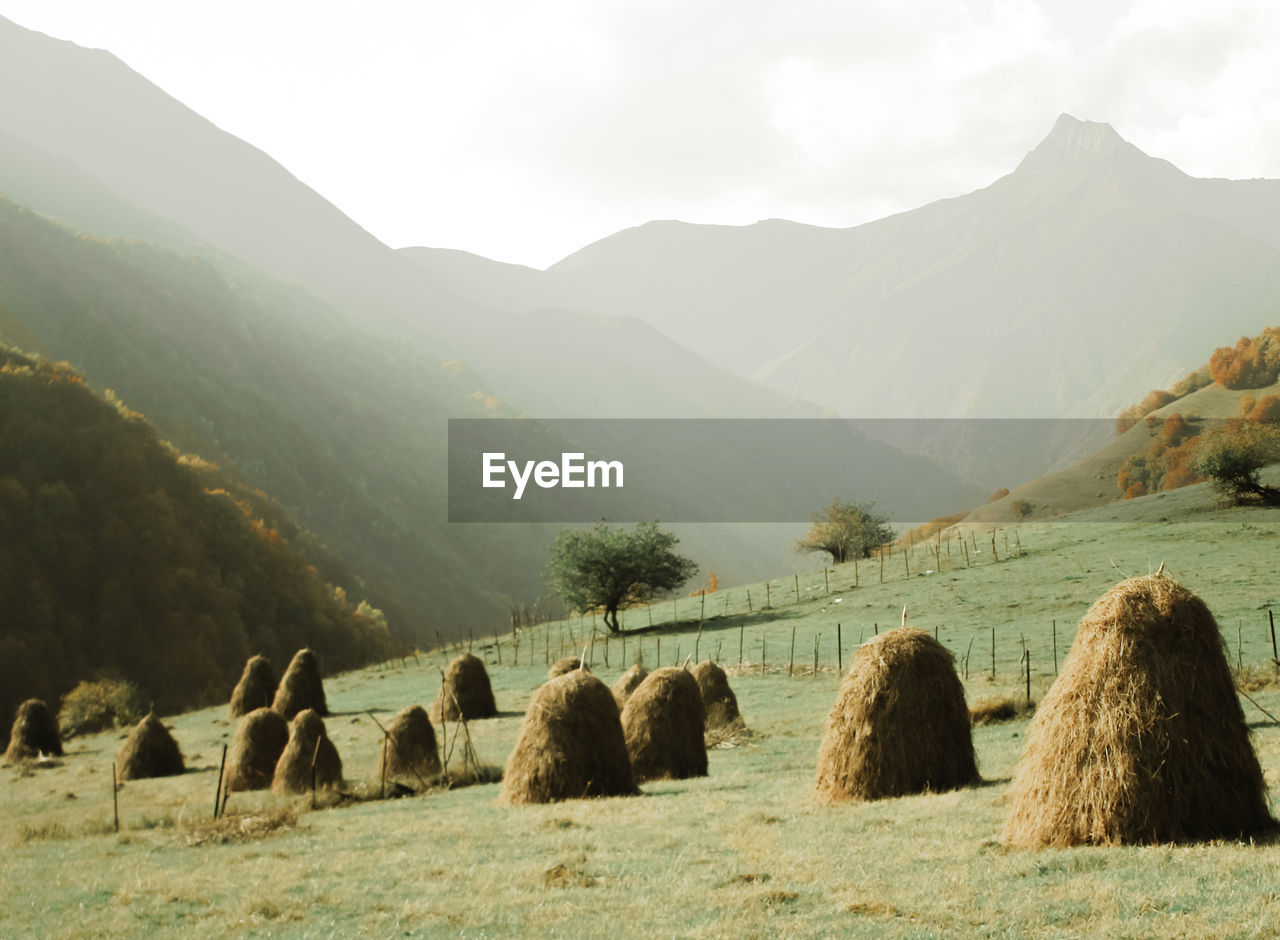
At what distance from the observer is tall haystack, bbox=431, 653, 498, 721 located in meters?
35.6

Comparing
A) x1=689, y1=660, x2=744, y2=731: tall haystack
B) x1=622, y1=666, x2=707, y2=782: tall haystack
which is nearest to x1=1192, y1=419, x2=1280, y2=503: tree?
x1=689, y1=660, x2=744, y2=731: tall haystack

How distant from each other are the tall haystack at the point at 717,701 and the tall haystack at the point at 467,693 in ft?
35.0

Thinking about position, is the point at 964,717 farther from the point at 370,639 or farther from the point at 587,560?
the point at 370,639

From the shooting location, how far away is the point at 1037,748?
36.8ft

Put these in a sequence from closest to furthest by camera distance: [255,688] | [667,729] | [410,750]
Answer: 1. [667,729]
2. [410,750]
3. [255,688]

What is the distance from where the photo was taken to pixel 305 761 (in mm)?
24438

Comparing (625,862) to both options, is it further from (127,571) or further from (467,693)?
(127,571)

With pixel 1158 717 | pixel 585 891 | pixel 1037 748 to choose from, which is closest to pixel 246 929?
pixel 585 891

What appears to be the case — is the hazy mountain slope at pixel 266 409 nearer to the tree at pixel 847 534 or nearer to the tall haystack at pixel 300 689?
the tree at pixel 847 534

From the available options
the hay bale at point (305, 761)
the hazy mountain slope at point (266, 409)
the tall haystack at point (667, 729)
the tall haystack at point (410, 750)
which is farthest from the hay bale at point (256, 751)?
the hazy mountain slope at point (266, 409)

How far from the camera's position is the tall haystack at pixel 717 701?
2785cm

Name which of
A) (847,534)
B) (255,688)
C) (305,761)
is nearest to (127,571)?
(255,688)

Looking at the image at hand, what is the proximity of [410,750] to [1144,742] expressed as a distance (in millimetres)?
18922

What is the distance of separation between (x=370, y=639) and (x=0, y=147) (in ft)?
571
